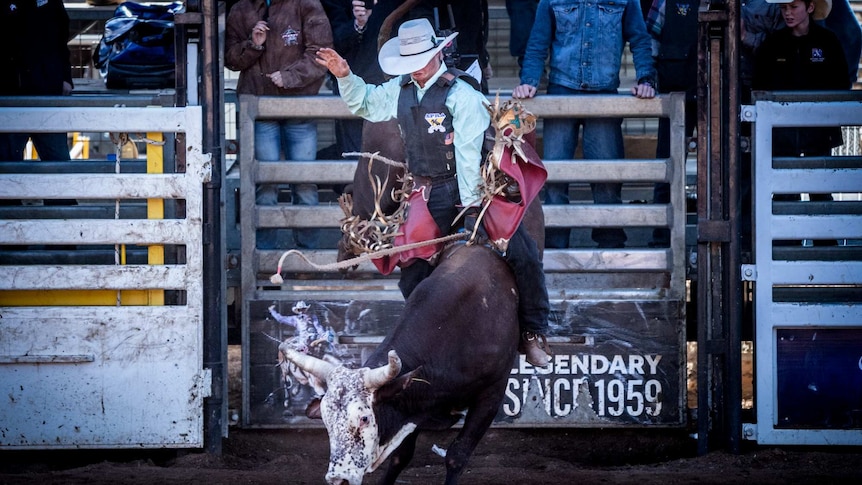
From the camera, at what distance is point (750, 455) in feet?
24.5

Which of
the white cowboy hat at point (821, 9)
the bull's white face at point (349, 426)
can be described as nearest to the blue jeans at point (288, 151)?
the bull's white face at point (349, 426)

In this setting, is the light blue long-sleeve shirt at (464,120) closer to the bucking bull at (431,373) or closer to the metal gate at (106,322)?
the bucking bull at (431,373)

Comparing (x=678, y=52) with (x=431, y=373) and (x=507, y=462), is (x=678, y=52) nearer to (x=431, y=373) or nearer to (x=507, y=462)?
(x=507, y=462)

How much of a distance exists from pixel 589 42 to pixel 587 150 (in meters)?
0.76

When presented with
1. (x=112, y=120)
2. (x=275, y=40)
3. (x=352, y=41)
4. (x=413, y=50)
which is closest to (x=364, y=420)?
(x=413, y=50)

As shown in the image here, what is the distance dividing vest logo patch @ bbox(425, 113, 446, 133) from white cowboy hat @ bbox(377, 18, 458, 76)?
291mm

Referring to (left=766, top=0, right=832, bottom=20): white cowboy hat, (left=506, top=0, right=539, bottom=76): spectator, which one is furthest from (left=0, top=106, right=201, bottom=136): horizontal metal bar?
Result: (left=766, top=0, right=832, bottom=20): white cowboy hat

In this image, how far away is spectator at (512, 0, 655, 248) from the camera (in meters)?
8.05

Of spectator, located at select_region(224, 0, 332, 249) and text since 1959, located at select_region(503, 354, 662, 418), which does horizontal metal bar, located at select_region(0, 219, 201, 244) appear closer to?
spectator, located at select_region(224, 0, 332, 249)

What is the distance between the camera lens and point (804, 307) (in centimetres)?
748

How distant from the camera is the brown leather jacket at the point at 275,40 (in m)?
8.15

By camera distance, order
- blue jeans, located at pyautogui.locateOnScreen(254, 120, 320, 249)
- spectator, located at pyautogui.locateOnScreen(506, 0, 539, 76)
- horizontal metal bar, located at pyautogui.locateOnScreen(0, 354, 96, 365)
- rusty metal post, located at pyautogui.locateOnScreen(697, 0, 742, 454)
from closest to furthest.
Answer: horizontal metal bar, located at pyautogui.locateOnScreen(0, 354, 96, 365)
rusty metal post, located at pyautogui.locateOnScreen(697, 0, 742, 454)
blue jeans, located at pyautogui.locateOnScreen(254, 120, 320, 249)
spectator, located at pyautogui.locateOnScreen(506, 0, 539, 76)

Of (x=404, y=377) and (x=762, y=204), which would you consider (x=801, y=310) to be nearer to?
(x=762, y=204)

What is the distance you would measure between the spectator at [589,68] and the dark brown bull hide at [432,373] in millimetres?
1760
